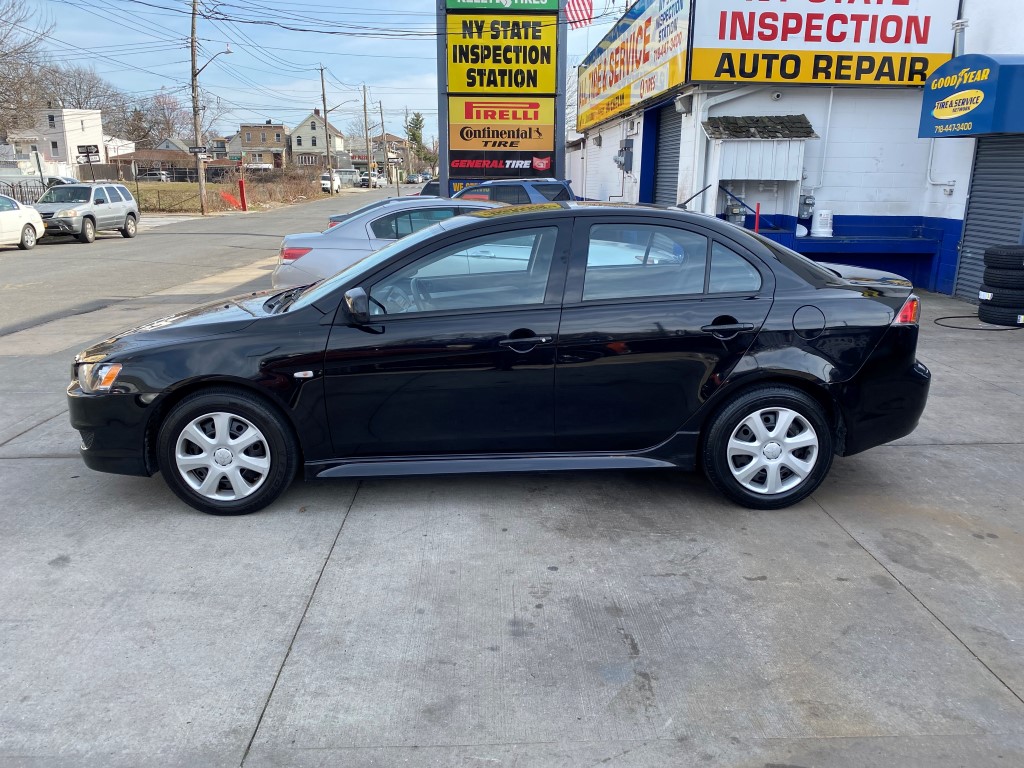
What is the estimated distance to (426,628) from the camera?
333 centimetres

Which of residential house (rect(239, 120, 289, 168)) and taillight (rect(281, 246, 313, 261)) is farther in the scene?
residential house (rect(239, 120, 289, 168))

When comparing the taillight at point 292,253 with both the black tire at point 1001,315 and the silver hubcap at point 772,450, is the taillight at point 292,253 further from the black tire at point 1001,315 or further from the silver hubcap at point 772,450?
the black tire at point 1001,315

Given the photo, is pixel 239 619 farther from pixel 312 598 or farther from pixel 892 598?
pixel 892 598

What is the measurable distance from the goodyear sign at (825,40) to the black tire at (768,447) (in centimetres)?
940

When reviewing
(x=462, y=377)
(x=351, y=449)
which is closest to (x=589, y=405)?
(x=462, y=377)

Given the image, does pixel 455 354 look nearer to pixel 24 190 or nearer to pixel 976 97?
pixel 976 97

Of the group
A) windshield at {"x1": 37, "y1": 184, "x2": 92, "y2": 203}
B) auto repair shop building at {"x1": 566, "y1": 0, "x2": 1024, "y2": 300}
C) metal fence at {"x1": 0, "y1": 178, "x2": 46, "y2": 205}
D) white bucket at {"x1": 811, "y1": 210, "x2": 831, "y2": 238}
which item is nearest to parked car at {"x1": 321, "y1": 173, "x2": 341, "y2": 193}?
metal fence at {"x1": 0, "y1": 178, "x2": 46, "y2": 205}

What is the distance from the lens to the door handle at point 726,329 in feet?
14.0

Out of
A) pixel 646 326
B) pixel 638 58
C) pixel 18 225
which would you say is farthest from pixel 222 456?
pixel 18 225

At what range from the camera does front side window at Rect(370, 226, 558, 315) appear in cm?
429

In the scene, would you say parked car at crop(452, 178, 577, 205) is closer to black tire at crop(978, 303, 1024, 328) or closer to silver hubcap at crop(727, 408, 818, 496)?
black tire at crop(978, 303, 1024, 328)

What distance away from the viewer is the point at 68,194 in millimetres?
24094

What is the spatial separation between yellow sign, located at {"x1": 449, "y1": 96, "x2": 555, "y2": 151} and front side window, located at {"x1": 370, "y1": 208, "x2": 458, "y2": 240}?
8.37 metres

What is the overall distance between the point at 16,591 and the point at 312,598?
52.3 inches
